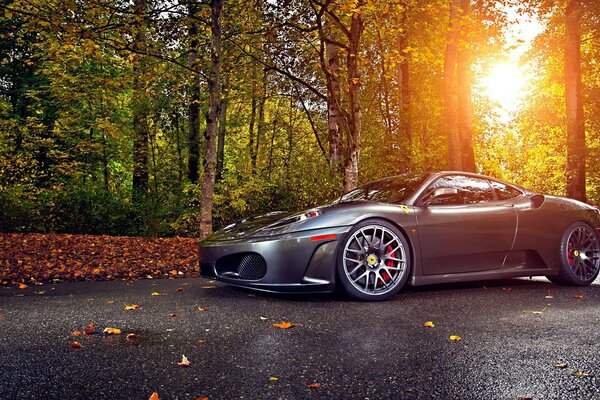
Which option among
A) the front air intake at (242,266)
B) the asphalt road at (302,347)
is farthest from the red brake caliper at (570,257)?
the front air intake at (242,266)

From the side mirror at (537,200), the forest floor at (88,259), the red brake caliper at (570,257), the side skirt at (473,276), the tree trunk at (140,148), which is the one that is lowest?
the forest floor at (88,259)

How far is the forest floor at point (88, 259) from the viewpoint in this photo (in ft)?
23.1

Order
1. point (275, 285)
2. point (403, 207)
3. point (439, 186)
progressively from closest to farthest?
point (275, 285) → point (403, 207) → point (439, 186)

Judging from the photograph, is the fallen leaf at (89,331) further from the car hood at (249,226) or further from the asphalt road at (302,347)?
the car hood at (249,226)

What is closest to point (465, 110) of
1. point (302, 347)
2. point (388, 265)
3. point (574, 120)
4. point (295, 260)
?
point (574, 120)

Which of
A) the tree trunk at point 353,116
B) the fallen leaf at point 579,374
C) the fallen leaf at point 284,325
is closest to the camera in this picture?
the fallen leaf at point 579,374

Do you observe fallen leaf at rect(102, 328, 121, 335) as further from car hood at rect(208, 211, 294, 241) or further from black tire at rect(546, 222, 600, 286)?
black tire at rect(546, 222, 600, 286)

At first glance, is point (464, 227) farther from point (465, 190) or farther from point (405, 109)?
point (405, 109)

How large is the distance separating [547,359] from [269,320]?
6.75 feet

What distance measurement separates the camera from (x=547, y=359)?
3.21 meters

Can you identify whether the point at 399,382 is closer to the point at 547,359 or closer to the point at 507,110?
the point at 547,359

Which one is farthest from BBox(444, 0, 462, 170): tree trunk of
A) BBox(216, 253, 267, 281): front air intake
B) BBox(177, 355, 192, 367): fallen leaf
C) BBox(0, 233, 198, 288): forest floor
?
BBox(177, 355, 192, 367): fallen leaf

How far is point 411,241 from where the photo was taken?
521cm

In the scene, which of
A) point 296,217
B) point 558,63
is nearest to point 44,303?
point 296,217
